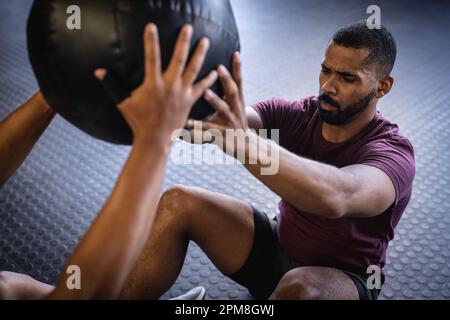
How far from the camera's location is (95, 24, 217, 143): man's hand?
77 cm

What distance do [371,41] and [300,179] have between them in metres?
0.60

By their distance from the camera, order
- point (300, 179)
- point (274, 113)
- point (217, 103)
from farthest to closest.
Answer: point (274, 113), point (300, 179), point (217, 103)

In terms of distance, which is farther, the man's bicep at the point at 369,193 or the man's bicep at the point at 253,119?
the man's bicep at the point at 253,119

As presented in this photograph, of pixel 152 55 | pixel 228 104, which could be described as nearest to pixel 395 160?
pixel 228 104

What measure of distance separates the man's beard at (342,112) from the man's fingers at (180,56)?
73 centimetres

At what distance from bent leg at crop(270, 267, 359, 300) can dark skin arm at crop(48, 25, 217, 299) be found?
1.68ft

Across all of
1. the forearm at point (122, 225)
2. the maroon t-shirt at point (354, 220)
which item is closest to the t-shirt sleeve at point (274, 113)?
the maroon t-shirt at point (354, 220)

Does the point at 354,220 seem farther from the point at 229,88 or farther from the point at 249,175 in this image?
the point at 249,175

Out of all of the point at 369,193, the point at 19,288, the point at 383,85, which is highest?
the point at 383,85

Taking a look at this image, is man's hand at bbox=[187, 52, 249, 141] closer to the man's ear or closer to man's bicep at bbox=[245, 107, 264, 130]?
man's bicep at bbox=[245, 107, 264, 130]

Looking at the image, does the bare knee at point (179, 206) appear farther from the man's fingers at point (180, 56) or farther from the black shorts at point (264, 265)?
the man's fingers at point (180, 56)

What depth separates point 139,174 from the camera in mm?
809

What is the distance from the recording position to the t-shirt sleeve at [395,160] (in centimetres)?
122
